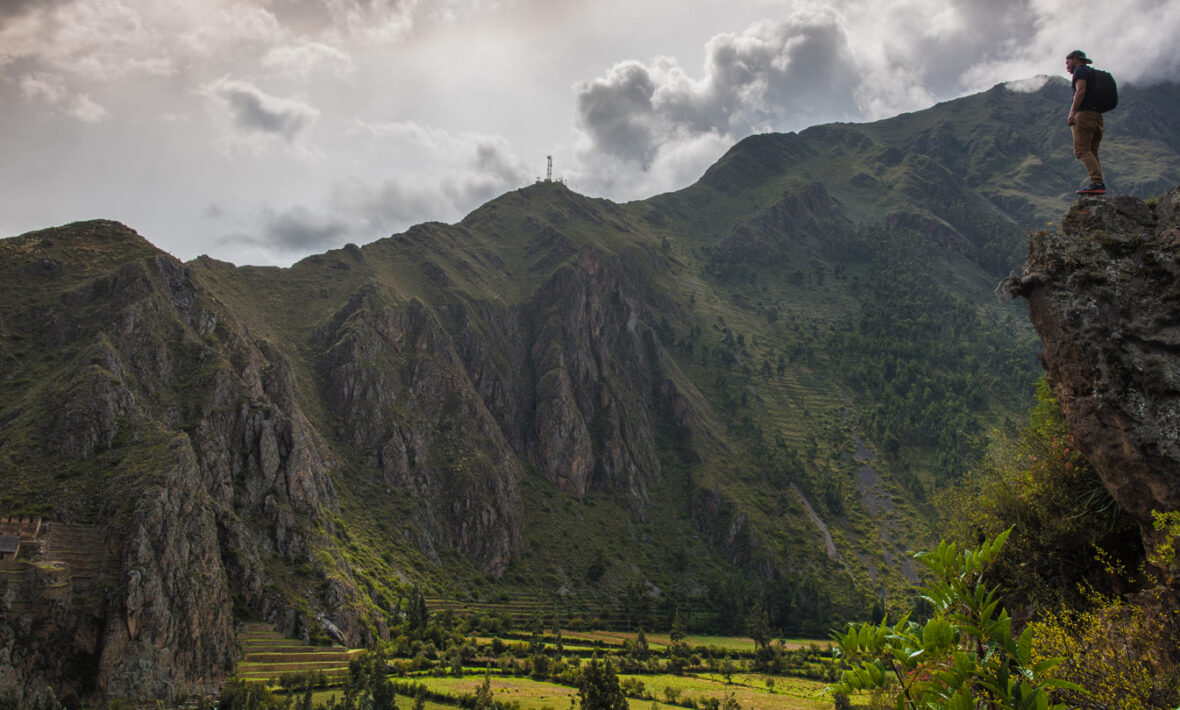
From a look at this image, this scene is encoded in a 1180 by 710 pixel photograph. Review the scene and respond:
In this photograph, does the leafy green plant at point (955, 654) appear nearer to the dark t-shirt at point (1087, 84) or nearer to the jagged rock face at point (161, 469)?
the dark t-shirt at point (1087, 84)

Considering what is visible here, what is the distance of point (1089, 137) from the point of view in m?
18.4

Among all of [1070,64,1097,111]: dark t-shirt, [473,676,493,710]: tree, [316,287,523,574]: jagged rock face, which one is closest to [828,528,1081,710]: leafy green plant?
[1070,64,1097,111]: dark t-shirt

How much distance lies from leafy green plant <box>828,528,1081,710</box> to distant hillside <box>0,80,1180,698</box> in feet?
232

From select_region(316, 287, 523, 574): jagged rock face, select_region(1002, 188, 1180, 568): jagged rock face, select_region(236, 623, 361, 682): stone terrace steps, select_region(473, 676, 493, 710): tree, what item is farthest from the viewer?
select_region(316, 287, 523, 574): jagged rock face

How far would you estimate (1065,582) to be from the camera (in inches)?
717

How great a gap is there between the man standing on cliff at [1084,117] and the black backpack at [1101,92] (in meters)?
0.09

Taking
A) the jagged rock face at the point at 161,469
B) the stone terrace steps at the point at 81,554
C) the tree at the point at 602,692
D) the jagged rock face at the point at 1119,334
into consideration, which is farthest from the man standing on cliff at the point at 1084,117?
the stone terrace steps at the point at 81,554

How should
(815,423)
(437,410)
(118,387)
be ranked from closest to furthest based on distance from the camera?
1. (118,387)
2. (437,410)
3. (815,423)

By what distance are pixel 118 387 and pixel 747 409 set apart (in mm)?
159821

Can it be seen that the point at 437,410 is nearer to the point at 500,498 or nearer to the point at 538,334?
the point at 500,498

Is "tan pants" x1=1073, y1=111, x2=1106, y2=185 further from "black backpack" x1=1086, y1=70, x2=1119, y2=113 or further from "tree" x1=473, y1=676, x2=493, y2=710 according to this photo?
"tree" x1=473, y1=676, x2=493, y2=710

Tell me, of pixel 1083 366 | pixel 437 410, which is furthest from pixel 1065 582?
pixel 437 410

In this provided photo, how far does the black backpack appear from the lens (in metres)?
17.9

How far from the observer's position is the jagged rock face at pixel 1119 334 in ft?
47.8
